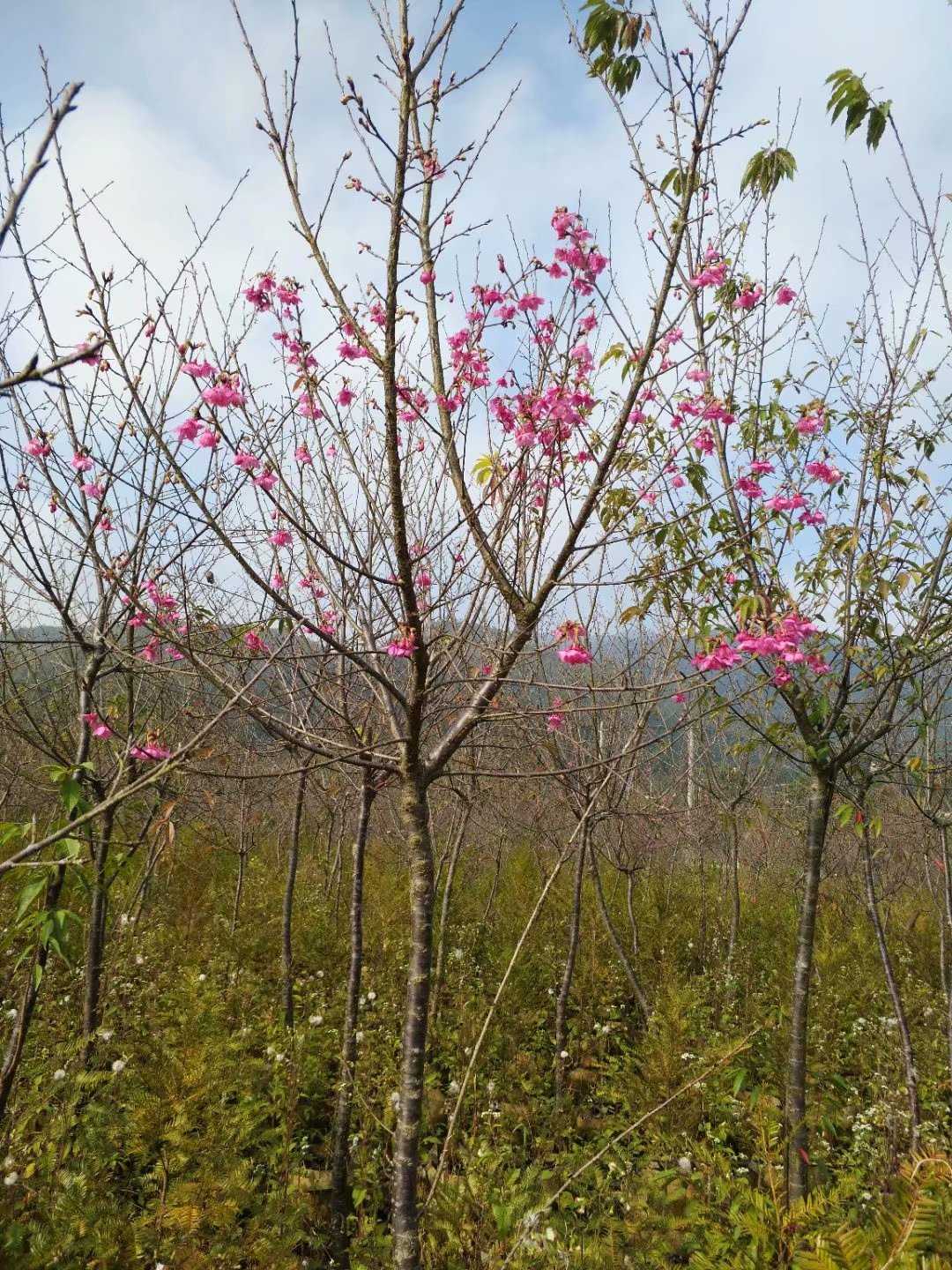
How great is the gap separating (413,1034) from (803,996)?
2.00 m

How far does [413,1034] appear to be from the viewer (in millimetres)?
2061

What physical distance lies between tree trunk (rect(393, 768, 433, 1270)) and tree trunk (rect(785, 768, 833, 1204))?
184 cm

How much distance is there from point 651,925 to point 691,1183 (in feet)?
12.1

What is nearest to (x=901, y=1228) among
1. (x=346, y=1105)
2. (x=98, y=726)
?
(x=346, y=1105)

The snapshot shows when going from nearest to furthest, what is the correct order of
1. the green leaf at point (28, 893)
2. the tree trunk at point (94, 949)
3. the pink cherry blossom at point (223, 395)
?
the green leaf at point (28, 893), the pink cherry blossom at point (223, 395), the tree trunk at point (94, 949)

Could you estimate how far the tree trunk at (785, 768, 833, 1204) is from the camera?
3.01m

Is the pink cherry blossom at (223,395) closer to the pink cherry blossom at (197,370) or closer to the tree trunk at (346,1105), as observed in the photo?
the pink cherry blossom at (197,370)

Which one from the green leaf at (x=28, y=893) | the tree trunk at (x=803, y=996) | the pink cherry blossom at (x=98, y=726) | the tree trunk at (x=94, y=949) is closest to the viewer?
the green leaf at (x=28, y=893)

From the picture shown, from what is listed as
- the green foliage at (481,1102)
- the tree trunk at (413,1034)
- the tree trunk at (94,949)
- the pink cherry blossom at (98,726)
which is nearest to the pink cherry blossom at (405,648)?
the tree trunk at (413,1034)

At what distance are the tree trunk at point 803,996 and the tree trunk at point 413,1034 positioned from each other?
1842 millimetres

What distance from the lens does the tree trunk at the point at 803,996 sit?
3.01 metres

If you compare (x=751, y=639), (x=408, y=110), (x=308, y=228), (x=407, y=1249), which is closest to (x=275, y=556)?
(x=308, y=228)

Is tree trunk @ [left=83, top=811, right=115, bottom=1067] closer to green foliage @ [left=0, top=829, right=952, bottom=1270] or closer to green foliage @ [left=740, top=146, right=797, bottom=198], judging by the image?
green foliage @ [left=0, top=829, right=952, bottom=1270]

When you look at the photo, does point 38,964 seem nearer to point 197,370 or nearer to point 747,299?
point 197,370
